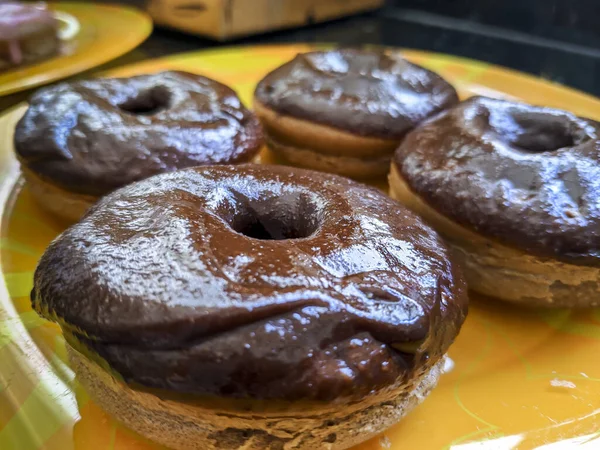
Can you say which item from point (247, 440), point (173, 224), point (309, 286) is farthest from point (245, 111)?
point (247, 440)

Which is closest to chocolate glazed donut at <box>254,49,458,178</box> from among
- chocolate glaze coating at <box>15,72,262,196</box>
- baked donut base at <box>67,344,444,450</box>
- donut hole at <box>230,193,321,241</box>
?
chocolate glaze coating at <box>15,72,262,196</box>

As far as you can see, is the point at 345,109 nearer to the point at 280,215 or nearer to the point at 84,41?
the point at 280,215

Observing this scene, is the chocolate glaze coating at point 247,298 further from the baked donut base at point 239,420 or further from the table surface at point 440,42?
the table surface at point 440,42

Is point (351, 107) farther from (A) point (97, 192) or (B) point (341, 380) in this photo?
(B) point (341, 380)

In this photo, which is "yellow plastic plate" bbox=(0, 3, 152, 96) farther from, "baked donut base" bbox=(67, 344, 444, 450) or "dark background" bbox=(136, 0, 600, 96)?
"baked donut base" bbox=(67, 344, 444, 450)

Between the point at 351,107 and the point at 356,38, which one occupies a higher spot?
the point at 351,107
